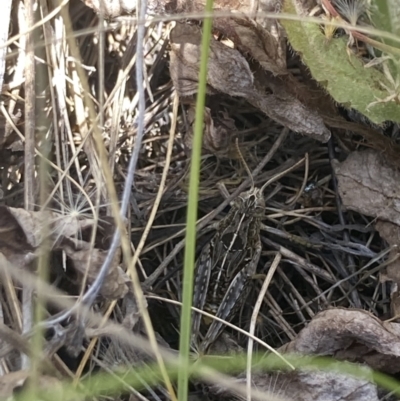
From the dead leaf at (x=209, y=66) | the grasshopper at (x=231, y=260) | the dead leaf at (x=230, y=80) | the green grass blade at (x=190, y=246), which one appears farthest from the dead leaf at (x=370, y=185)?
the green grass blade at (x=190, y=246)

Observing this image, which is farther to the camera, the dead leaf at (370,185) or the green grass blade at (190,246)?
the dead leaf at (370,185)

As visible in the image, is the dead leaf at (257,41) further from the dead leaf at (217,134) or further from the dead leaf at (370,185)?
the dead leaf at (370,185)

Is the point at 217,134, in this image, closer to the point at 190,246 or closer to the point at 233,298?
the point at 233,298

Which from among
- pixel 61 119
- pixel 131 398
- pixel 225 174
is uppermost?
pixel 61 119

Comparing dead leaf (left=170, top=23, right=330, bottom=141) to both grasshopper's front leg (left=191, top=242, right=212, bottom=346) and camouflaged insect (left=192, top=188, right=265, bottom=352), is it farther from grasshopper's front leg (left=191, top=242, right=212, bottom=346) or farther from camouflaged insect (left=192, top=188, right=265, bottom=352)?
grasshopper's front leg (left=191, top=242, right=212, bottom=346)

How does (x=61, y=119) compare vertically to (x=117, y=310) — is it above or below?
above

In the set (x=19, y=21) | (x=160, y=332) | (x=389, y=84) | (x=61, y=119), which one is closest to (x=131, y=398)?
(x=160, y=332)

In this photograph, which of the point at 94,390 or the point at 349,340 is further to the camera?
the point at 349,340

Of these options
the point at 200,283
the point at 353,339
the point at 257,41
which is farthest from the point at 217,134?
the point at 353,339

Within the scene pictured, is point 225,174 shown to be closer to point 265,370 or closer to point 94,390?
point 265,370
